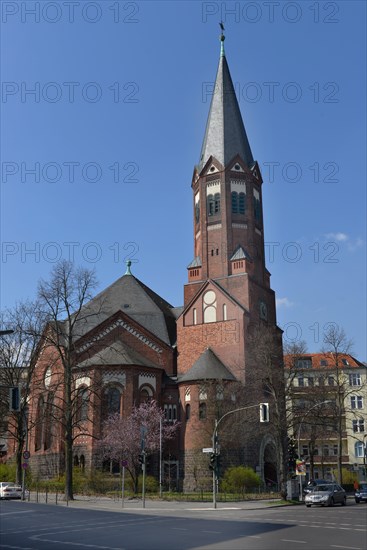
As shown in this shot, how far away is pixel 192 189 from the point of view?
214 feet

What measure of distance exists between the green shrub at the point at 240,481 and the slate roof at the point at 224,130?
29.9 m

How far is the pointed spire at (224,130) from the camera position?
206ft

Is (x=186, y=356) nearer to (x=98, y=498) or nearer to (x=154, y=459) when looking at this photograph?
(x=154, y=459)

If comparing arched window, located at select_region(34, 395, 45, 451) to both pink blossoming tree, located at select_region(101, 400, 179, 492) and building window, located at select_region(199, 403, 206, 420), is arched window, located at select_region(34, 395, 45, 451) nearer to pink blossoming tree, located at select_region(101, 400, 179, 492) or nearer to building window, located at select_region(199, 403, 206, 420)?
pink blossoming tree, located at select_region(101, 400, 179, 492)

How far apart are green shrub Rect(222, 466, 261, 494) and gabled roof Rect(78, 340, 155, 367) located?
40.8 ft

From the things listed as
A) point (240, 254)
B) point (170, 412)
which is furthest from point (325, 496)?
point (240, 254)

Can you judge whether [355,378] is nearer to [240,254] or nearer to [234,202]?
[240,254]

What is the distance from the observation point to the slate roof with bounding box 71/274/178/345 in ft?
199

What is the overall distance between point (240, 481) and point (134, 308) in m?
22.9

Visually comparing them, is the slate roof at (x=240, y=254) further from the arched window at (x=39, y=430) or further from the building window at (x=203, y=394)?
the arched window at (x=39, y=430)

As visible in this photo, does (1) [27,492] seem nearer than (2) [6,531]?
No

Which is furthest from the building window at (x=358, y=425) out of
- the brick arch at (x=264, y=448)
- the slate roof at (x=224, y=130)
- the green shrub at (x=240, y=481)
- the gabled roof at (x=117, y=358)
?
the slate roof at (x=224, y=130)

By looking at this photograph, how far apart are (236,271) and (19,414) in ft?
77.6

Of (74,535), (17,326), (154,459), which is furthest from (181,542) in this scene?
(154,459)
